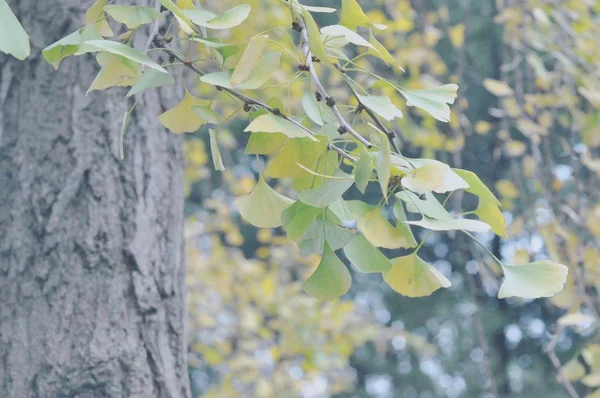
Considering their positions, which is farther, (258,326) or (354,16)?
(258,326)

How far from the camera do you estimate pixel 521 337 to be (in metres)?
6.77

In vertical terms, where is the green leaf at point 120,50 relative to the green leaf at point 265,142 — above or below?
above

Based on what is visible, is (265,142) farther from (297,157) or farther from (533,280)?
(533,280)

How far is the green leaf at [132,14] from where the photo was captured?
1.80 ft

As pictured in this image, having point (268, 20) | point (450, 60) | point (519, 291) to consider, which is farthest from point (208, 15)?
point (450, 60)

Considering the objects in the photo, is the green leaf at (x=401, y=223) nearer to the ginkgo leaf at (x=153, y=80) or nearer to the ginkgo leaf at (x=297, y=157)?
the ginkgo leaf at (x=297, y=157)

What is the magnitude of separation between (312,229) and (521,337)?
6.67m

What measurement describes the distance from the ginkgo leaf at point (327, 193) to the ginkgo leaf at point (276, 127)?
0.12ft

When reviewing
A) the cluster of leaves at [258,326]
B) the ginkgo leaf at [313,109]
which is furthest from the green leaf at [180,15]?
the cluster of leaves at [258,326]

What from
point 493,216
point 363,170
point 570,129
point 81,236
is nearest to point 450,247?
point 570,129

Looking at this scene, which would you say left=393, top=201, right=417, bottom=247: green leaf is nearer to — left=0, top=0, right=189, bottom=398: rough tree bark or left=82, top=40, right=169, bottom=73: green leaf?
left=82, top=40, right=169, bottom=73: green leaf

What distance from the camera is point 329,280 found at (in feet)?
1.91

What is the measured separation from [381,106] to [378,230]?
4.0 inches

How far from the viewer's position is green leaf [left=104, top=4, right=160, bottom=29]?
1.80 feet
